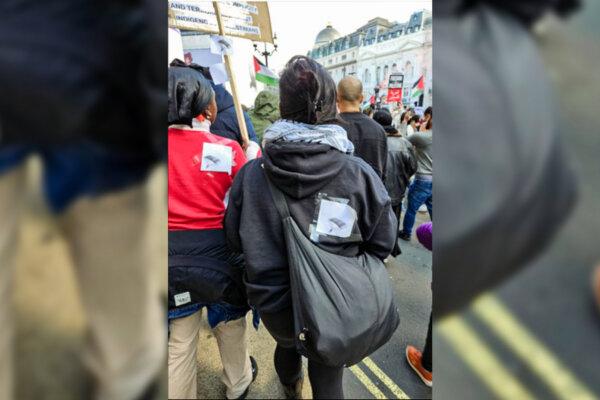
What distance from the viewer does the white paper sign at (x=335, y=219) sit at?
125cm

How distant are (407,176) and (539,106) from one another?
278 centimetres

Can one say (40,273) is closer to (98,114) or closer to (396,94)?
(98,114)

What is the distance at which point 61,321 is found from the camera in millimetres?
360

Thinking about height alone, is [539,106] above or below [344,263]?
above

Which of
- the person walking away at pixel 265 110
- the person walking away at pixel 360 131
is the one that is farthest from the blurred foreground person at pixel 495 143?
the person walking away at pixel 265 110

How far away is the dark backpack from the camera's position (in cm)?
118

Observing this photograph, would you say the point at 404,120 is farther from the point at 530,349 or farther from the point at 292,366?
the point at 530,349

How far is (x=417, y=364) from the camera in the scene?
2154 millimetres

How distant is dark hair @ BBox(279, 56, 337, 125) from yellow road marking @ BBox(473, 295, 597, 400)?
3.18 feet

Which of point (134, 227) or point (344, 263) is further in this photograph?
point (344, 263)

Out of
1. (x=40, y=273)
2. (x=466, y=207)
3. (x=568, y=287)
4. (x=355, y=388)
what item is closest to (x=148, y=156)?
(x=40, y=273)

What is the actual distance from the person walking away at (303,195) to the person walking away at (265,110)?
1.75 meters

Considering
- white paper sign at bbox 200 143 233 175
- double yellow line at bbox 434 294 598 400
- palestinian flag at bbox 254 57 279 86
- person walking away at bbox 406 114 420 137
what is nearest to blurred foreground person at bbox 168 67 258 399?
white paper sign at bbox 200 143 233 175

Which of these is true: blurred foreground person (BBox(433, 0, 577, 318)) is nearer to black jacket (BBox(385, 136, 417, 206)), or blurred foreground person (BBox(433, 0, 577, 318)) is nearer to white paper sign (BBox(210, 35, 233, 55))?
white paper sign (BBox(210, 35, 233, 55))
